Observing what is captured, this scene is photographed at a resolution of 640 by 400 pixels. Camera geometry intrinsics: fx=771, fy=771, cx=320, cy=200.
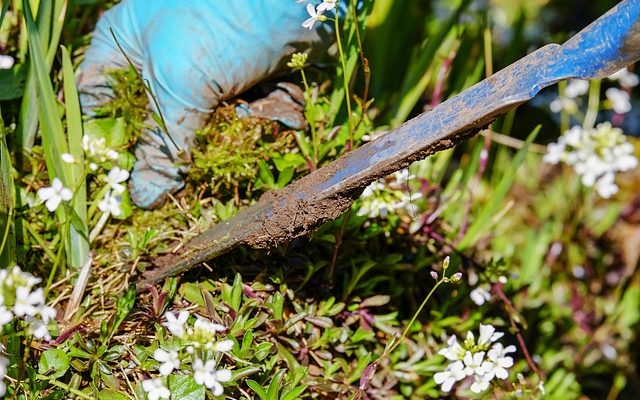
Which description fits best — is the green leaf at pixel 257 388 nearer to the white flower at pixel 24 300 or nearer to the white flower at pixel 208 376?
the white flower at pixel 208 376

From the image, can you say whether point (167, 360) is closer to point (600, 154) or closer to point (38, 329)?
point (38, 329)

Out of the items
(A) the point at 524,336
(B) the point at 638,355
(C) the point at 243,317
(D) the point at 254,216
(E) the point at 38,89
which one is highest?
(E) the point at 38,89

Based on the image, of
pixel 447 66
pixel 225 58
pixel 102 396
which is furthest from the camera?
pixel 447 66

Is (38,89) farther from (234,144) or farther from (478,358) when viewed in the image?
(478,358)

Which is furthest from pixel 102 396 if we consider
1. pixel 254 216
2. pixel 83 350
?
pixel 254 216

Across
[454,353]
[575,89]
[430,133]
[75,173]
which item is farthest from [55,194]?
[575,89]

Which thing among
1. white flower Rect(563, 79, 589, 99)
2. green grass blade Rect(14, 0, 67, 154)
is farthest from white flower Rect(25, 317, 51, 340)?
white flower Rect(563, 79, 589, 99)
